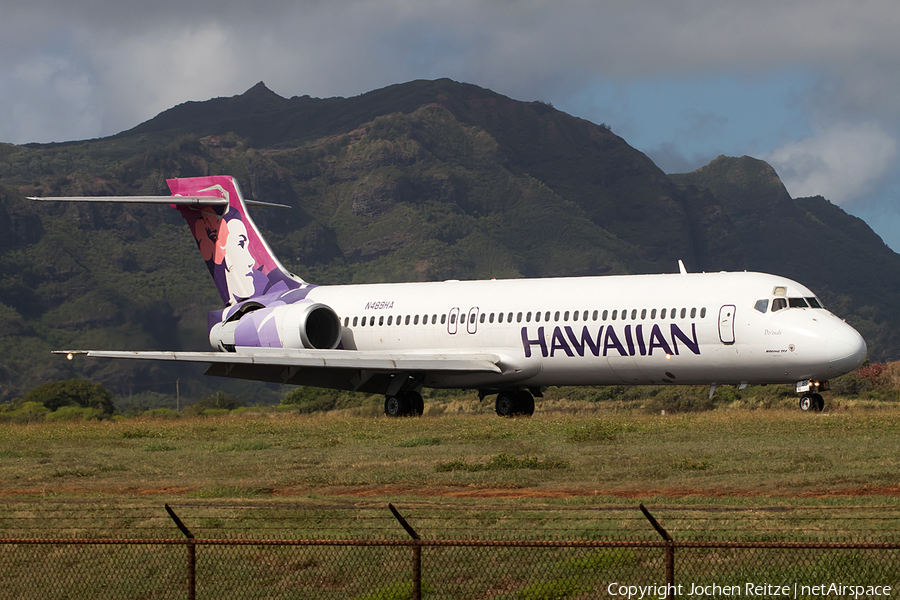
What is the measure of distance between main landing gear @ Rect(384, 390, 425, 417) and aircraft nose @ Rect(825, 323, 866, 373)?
494 inches

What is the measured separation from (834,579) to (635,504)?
13.2ft

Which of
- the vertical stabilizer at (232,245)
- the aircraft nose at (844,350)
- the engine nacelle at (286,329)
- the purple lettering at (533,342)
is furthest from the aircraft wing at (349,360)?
the aircraft nose at (844,350)

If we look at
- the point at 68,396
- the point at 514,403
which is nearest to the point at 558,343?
the point at 514,403

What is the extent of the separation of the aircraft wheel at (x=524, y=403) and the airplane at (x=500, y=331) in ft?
0.13

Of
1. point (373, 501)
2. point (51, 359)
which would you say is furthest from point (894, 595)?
point (51, 359)

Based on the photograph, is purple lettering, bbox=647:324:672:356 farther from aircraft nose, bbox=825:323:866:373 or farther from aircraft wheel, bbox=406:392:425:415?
aircraft wheel, bbox=406:392:425:415

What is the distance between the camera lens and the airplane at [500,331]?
2892 centimetres

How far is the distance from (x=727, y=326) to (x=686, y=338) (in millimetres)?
1084

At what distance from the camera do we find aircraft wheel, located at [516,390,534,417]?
114ft

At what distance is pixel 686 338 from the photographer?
29516 millimetres

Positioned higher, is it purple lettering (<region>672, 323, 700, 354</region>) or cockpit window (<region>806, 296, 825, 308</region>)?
cockpit window (<region>806, 296, 825, 308</region>)

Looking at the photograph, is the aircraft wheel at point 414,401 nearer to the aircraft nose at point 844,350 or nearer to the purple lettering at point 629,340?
the purple lettering at point 629,340

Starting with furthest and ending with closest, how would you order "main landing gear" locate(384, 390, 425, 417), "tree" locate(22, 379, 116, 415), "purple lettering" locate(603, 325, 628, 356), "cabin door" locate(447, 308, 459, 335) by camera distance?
"tree" locate(22, 379, 116, 415), "main landing gear" locate(384, 390, 425, 417), "cabin door" locate(447, 308, 459, 335), "purple lettering" locate(603, 325, 628, 356)

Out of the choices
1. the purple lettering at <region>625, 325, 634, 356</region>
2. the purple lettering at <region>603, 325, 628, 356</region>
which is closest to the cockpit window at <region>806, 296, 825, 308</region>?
the purple lettering at <region>625, 325, 634, 356</region>
